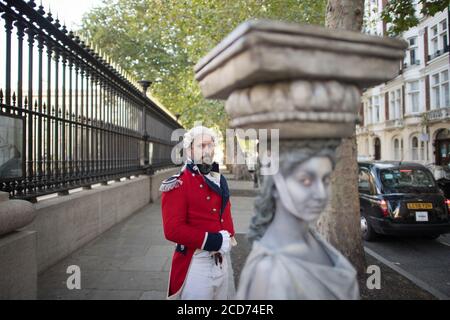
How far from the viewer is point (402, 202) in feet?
22.4

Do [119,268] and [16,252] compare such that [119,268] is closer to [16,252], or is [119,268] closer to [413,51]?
[16,252]

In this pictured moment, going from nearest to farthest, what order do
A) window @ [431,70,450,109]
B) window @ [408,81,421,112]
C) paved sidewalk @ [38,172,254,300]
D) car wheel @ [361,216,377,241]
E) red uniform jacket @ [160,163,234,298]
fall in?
red uniform jacket @ [160,163,234,298], paved sidewalk @ [38,172,254,300], car wheel @ [361,216,377,241], window @ [431,70,450,109], window @ [408,81,421,112]

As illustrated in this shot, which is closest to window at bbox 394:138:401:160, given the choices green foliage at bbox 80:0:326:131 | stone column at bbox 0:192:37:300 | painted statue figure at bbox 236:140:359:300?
green foliage at bbox 80:0:326:131

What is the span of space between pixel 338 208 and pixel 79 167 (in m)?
4.19

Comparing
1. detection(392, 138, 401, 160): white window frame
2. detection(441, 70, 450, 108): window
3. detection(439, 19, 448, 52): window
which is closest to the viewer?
detection(439, 19, 448, 52): window

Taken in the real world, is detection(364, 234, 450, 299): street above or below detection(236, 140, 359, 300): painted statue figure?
below

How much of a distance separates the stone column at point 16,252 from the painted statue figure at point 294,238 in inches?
75.4

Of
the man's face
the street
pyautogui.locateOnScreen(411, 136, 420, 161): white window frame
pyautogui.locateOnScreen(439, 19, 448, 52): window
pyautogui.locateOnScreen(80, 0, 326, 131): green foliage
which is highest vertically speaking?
pyautogui.locateOnScreen(439, 19, 448, 52): window

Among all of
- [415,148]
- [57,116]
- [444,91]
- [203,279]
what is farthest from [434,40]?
[203,279]

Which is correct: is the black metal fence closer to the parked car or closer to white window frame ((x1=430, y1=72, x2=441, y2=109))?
the parked car

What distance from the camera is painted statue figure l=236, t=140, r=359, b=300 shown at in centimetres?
151

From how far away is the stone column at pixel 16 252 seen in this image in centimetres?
261

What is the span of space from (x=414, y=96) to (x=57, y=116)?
33.5 m

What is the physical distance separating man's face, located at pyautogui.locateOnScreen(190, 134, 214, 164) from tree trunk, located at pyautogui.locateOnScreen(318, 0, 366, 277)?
7.51 ft
